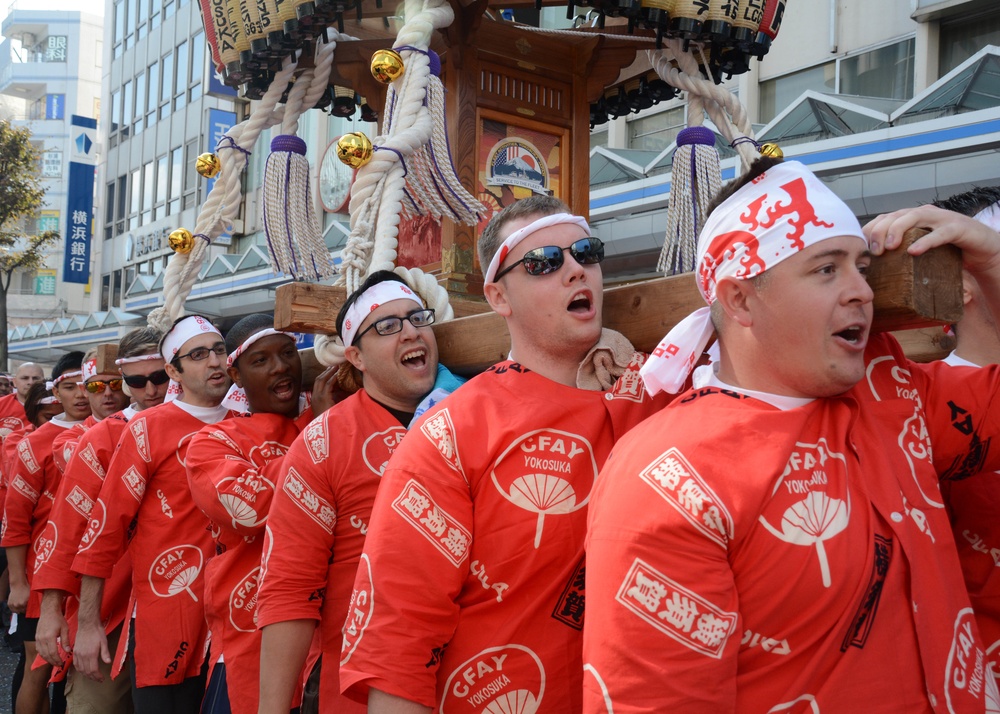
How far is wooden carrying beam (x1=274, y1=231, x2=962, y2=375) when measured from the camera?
5.95ft

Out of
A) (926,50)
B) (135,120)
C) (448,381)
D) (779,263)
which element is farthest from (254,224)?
(779,263)

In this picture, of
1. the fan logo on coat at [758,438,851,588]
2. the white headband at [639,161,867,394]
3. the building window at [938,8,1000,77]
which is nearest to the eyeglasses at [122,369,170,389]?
the white headband at [639,161,867,394]

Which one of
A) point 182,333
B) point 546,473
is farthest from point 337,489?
point 182,333

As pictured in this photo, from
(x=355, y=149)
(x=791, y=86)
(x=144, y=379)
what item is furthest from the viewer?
(x=791, y=86)

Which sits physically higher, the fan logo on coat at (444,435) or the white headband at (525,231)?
the white headband at (525,231)

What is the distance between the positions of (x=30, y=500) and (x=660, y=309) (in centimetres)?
526

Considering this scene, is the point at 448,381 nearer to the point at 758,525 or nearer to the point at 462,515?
the point at 462,515

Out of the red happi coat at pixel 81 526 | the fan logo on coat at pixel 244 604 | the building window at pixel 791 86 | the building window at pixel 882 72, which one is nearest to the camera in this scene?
the fan logo on coat at pixel 244 604

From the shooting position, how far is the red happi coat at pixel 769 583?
160cm

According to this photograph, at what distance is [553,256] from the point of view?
2.37m

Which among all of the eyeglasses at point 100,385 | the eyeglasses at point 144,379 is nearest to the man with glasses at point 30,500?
the eyeglasses at point 100,385

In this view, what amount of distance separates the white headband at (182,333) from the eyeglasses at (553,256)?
94.2 inches

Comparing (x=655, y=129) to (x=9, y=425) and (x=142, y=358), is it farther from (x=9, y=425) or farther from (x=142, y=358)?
(x=142, y=358)

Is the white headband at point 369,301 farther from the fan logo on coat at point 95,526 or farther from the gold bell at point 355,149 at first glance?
the fan logo on coat at point 95,526
